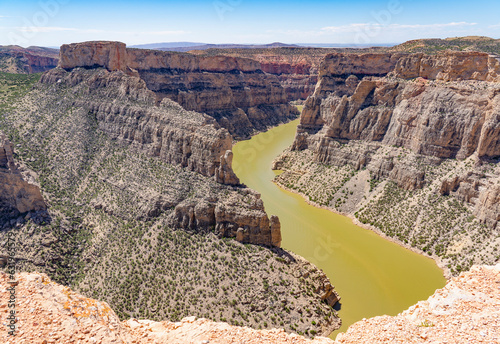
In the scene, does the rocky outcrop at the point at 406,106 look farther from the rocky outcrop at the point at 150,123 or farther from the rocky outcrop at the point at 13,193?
the rocky outcrop at the point at 13,193

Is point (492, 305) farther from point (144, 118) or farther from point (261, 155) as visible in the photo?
point (261, 155)

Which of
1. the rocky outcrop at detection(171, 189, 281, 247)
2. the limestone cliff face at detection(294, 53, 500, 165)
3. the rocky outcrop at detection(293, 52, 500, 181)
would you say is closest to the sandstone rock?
the rocky outcrop at detection(171, 189, 281, 247)

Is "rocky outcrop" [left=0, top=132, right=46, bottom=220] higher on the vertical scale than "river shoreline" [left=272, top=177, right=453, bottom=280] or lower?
higher

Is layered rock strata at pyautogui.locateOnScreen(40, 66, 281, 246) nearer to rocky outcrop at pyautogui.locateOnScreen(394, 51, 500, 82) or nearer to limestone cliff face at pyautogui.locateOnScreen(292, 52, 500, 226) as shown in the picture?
limestone cliff face at pyautogui.locateOnScreen(292, 52, 500, 226)

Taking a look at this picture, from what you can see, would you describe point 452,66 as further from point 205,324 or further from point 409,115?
point 205,324

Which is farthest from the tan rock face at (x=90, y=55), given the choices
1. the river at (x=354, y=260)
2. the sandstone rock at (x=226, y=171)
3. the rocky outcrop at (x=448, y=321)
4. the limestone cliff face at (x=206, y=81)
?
the rocky outcrop at (x=448, y=321)

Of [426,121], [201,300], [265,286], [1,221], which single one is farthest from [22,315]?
[426,121]
